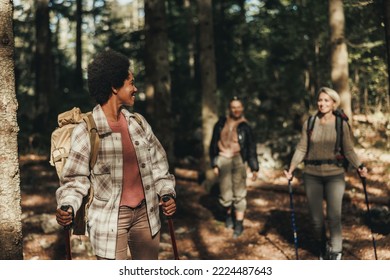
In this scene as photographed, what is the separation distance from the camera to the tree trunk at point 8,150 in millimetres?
3652

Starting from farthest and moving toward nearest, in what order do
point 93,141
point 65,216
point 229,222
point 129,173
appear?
point 229,222
point 129,173
point 93,141
point 65,216

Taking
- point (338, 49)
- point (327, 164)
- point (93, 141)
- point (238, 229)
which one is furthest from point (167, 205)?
point (338, 49)

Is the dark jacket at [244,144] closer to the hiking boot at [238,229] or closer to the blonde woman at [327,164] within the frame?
the hiking boot at [238,229]

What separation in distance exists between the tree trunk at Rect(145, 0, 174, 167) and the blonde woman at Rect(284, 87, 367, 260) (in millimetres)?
3428

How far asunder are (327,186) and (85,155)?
3991 mm

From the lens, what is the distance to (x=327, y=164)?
20.8 ft

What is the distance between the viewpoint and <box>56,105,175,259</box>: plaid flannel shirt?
338 cm

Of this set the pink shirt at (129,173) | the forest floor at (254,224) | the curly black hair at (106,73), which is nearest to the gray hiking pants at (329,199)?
the forest floor at (254,224)

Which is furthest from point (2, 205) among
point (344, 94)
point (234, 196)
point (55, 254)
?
point (344, 94)

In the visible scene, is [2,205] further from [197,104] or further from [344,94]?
[197,104]

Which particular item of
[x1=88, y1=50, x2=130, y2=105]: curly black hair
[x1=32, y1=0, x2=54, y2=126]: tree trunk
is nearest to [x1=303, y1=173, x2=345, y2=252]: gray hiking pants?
[x1=88, y1=50, x2=130, y2=105]: curly black hair

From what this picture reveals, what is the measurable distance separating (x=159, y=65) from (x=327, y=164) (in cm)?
409

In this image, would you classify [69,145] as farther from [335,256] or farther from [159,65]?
[159,65]

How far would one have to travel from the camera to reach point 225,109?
21219 millimetres
